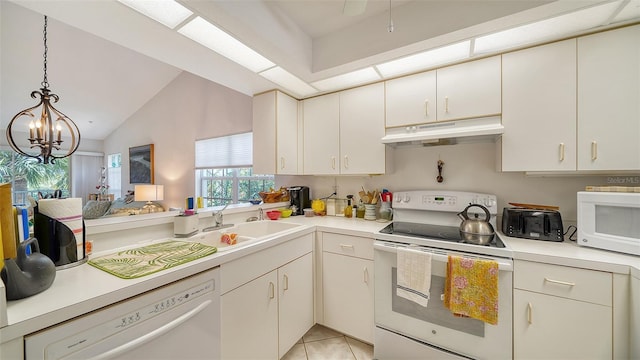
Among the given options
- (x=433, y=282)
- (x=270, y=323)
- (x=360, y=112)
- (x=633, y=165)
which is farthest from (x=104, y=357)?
(x=633, y=165)

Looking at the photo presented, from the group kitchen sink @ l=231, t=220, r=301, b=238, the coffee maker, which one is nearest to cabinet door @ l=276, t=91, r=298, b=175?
the coffee maker

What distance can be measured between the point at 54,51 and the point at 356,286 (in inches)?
212

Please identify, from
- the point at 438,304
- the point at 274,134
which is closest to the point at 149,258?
the point at 274,134

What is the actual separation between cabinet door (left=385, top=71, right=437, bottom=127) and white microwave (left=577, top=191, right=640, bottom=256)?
1.02 meters

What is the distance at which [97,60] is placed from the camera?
380 cm

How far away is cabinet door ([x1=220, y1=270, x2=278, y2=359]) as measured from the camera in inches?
48.1

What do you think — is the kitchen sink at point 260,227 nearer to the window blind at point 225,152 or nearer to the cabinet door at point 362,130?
the cabinet door at point 362,130

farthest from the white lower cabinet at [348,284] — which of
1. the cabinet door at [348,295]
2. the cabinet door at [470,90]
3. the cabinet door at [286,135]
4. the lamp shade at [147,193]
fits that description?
the lamp shade at [147,193]

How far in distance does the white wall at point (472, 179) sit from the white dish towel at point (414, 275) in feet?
2.67

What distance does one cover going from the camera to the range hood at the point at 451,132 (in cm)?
156

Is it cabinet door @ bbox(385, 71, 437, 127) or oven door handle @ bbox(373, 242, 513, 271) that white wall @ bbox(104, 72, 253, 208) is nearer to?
cabinet door @ bbox(385, 71, 437, 127)

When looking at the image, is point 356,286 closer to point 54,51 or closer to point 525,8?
point 525,8

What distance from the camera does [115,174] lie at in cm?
598

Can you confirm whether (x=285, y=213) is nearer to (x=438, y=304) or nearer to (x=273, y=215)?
(x=273, y=215)
